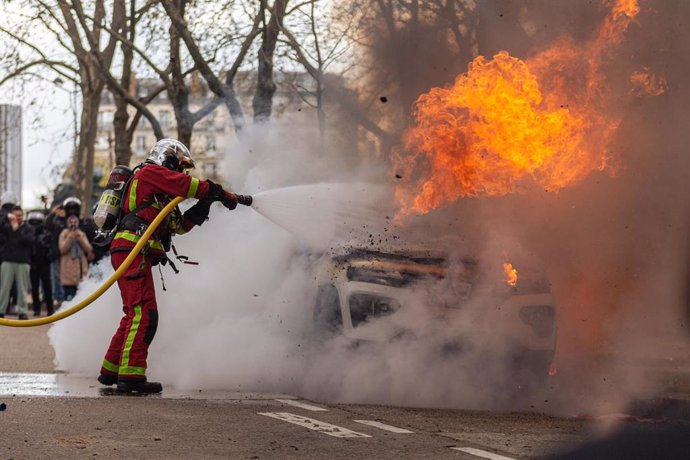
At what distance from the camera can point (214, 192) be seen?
29.5 feet

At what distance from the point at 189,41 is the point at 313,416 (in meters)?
12.9

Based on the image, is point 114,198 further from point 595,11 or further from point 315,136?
point 595,11

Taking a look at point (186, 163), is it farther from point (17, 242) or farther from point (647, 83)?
point (17, 242)

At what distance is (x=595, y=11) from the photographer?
10.8m

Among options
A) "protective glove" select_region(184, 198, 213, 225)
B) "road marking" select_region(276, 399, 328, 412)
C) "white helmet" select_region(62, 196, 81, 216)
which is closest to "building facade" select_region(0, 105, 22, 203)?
"white helmet" select_region(62, 196, 81, 216)

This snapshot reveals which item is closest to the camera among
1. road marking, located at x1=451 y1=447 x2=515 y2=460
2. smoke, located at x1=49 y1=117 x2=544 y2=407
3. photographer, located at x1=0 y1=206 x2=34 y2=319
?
road marking, located at x1=451 y1=447 x2=515 y2=460

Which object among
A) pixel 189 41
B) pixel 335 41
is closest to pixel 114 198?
pixel 335 41

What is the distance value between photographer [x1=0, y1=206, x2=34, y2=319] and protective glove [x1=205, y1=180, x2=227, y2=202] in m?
9.60

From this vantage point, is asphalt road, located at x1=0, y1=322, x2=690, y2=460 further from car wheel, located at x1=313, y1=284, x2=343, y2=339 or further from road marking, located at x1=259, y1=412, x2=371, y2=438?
car wheel, located at x1=313, y1=284, x2=343, y2=339

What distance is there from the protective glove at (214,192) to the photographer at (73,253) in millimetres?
10874

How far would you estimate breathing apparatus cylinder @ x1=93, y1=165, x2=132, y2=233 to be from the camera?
368 inches

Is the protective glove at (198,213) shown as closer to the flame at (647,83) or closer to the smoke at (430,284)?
the smoke at (430,284)

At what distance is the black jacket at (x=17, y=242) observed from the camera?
1794 cm

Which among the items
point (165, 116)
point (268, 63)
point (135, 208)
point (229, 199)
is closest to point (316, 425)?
point (229, 199)
